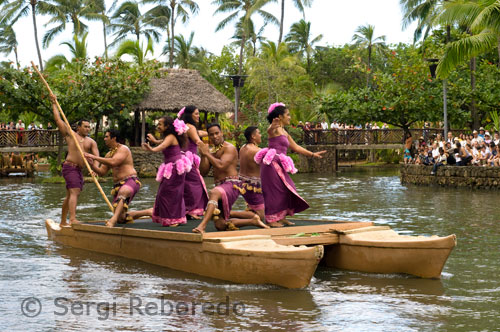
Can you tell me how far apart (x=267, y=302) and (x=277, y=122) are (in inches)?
108

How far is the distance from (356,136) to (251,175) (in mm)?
24908

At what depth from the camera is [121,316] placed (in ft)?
20.0

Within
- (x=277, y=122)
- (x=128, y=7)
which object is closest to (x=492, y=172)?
(x=277, y=122)

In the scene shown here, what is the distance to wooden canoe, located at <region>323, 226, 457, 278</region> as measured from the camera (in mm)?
7117

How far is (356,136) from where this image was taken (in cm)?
3294

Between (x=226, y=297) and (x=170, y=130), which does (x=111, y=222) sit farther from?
(x=226, y=297)

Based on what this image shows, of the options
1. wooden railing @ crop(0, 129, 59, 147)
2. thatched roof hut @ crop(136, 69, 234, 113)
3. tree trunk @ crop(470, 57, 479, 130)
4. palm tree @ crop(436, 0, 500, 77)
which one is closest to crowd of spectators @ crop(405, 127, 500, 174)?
palm tree @ crop(436, 0, 500, 77)

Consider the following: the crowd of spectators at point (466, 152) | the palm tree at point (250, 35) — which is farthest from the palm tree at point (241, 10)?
the crowd of spectators at point (466, 152)

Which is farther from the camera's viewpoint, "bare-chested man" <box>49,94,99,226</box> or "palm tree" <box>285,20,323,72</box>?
"palm tree" <box>285,20,323,72</box>

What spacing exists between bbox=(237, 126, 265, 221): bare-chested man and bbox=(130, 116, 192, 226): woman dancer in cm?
66

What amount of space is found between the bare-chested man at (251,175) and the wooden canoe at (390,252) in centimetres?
115

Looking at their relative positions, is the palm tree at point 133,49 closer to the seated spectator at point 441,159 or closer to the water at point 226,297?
the seated spectator at point 441,159

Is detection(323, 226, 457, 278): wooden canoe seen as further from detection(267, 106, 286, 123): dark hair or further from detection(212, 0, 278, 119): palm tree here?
detection(212, 0, 278, 119): palm tree

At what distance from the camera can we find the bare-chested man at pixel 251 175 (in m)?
8.49
